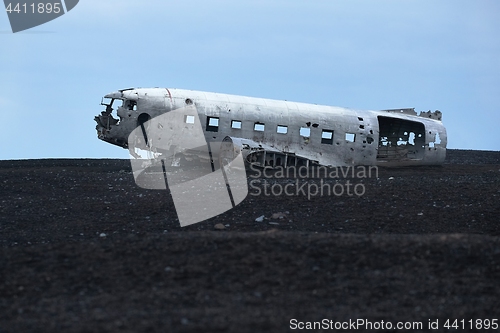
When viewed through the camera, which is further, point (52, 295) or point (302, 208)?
point (302, 208)

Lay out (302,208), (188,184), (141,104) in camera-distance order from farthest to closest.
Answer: (141,104) → (188,184) → (302,208)

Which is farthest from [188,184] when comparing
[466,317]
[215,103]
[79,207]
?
[466,317]

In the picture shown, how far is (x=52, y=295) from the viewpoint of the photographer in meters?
9.04

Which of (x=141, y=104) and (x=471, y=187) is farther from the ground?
(x=141, y=104)

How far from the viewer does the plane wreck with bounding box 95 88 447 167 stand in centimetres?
2517

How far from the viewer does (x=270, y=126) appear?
86.6 ft

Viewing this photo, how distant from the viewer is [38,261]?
1050 cm

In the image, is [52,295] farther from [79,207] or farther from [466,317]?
[79,207]

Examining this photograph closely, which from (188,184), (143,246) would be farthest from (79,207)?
(143,246)

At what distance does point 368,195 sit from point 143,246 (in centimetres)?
940

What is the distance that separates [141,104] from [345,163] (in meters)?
8.20

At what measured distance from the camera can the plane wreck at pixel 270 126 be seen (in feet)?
82.6

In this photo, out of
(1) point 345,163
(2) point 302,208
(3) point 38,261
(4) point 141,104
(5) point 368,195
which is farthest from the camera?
(1) point 345,163

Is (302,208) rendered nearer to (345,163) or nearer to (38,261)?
(38,261)
